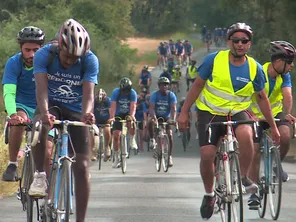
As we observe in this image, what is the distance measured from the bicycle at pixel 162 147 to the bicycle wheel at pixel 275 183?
367 inches

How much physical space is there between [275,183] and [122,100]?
10.7 m

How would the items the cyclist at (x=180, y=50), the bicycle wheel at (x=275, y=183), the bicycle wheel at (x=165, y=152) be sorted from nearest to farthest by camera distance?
the bicycle wheel at (x=275, y=183) < the bicycle wheel at (x=165, y=152) < the cyclist at (x=180, y=50)

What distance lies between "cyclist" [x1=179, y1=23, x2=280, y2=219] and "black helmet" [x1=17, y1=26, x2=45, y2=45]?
65.3 inches

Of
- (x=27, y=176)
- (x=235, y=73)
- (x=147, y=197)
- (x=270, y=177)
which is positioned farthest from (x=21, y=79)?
(x=147, y=197)

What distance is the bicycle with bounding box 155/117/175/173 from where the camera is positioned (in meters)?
21.4

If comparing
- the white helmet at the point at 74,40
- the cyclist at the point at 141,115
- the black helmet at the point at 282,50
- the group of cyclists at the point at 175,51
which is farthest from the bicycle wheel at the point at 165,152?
the group of cyclists at the point at 175,51

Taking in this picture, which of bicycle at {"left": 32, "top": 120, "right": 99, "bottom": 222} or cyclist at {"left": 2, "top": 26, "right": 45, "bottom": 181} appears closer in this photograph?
bicycle at {"left": 32, "top": 120, "right": 99, "bottom": 222}

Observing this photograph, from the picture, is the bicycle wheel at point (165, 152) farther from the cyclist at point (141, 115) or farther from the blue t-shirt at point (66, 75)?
the blue t-shirt at point (66, 75)

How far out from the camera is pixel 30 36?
34.9ft

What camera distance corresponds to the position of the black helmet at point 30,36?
10602 millimetres

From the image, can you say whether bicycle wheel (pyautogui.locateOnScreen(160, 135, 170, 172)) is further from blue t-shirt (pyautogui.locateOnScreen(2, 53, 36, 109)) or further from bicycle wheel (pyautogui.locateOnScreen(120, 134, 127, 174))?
blue t-shirt (pyautogui.locateOnScreen(2, 53, 36, 109))

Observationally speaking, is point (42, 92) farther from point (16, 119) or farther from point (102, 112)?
point (102, 112)

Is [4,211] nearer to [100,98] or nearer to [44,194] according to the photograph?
[44,194]

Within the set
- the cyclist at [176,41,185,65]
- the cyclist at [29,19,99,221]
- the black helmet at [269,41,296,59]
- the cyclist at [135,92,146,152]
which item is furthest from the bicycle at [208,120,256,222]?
the cyclist at [176,41,185,65]
